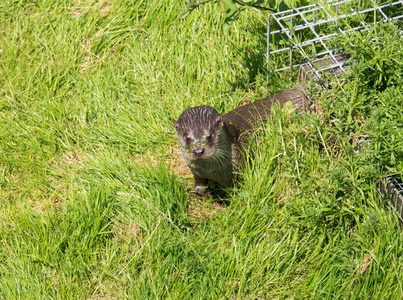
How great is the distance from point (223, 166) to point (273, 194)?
0.41 metres

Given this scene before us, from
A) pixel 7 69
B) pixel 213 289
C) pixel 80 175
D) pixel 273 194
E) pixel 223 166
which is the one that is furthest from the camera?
pixel 7 69

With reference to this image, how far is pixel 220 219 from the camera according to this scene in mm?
3359

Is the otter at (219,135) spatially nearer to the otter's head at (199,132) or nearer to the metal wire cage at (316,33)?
the otter's head at (199,132)

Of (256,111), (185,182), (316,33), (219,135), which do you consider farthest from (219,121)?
(316,33)

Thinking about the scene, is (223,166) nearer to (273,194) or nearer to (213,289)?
(273,194)

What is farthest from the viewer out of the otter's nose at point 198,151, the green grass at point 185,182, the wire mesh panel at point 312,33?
the wire mesh panel at point 312,33

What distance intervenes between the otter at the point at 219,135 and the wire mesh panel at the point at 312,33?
0.29m

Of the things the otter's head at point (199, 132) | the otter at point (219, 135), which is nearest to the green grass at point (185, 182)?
the otter at point (219, 135)

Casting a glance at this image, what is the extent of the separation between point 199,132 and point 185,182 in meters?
0.59

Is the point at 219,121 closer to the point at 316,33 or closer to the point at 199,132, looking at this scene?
the point at 199,132

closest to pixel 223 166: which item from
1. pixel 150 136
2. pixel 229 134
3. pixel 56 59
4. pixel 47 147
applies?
pixel 229 134

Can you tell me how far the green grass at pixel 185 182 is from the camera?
2877mm

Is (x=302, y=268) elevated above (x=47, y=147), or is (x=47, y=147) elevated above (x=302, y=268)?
(x=47, y=147)

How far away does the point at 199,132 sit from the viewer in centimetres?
333
